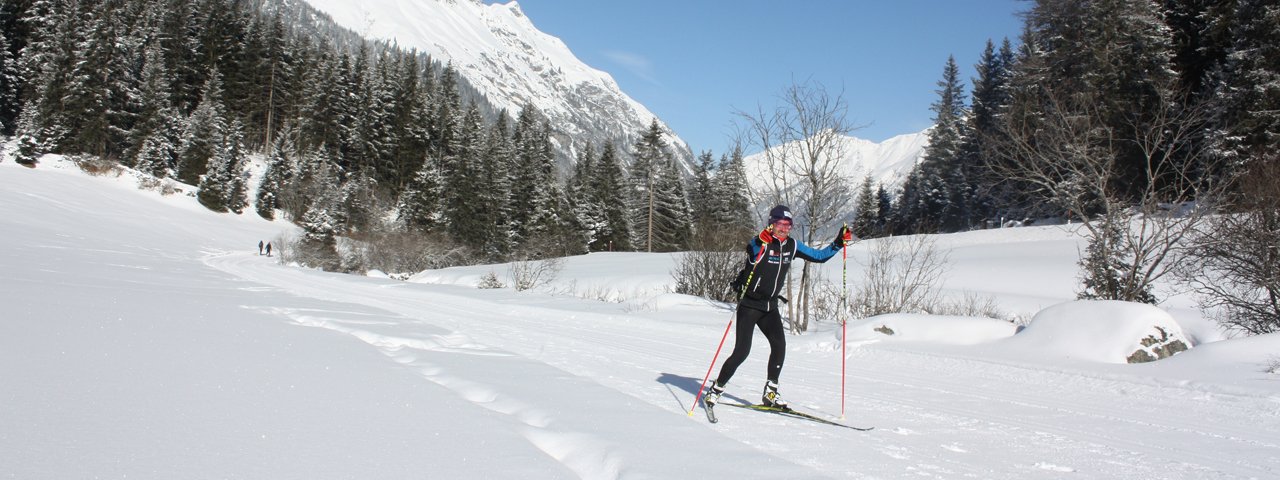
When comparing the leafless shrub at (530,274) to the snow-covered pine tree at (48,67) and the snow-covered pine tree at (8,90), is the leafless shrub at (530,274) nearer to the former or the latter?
the snow-covered pine tree at (48,67)

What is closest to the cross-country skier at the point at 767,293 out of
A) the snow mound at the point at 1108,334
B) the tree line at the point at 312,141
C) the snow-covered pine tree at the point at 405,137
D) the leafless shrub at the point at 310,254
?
the snow mound at the point at 1108,334

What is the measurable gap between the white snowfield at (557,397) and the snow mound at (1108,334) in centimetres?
5

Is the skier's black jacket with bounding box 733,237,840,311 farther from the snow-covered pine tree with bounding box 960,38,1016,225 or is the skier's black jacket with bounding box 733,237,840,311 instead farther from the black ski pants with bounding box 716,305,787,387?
the snow-covered pine tree with bounding box 960,38,1016,225

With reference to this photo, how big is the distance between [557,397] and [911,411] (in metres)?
3.23

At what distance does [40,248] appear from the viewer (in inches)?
816

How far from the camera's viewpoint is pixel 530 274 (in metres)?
26.4

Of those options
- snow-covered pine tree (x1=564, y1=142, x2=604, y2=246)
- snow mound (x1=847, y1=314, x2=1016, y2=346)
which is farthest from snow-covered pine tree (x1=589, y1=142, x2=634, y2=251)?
snow mound (x1=847, y1=314, x2=1016, y2=346)

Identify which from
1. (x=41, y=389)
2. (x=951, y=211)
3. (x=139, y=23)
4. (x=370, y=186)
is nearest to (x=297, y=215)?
(x=370, y=186)

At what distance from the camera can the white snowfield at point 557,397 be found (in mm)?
3150

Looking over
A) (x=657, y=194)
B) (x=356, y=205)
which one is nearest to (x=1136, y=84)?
(x=657, y=194)

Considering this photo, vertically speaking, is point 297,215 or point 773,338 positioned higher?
point 297,215

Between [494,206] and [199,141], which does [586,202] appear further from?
[199,141]

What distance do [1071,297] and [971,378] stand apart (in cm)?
1552

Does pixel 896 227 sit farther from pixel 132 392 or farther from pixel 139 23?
pixel 139 23
